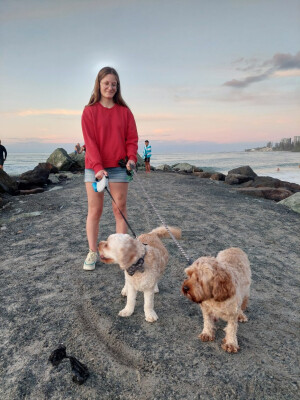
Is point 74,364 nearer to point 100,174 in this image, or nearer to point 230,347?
point 230,347

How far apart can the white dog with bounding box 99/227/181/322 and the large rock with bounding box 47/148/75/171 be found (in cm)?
2215

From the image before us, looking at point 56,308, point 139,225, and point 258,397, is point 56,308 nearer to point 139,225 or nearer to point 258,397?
point 258,397

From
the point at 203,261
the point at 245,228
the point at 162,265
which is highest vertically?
the point at 203,261

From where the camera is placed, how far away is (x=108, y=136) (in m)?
4.16

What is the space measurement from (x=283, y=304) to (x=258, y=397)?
5.90 ft

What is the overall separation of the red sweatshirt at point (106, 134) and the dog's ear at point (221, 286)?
2234 mm

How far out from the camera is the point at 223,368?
263 centimetres

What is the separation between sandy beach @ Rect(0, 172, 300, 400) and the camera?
2445 millimetres

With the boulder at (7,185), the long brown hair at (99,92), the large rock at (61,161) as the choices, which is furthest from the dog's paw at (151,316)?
the large rock at (61,161)

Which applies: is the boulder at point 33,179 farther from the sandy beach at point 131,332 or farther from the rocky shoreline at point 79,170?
the sandy beach at point 131,332

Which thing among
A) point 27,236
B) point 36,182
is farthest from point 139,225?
point 36,182

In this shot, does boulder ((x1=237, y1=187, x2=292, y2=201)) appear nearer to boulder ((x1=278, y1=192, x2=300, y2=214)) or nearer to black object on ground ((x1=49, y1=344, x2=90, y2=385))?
boulder ((x1=278, y1=192, x2=300, y2=214))

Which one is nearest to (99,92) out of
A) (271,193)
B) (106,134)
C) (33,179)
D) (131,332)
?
(106,134)

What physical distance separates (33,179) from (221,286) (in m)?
14.4
